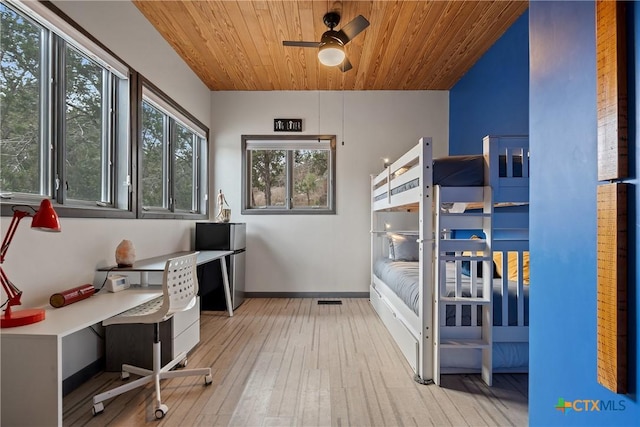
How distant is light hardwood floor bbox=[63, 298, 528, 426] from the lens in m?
1.69

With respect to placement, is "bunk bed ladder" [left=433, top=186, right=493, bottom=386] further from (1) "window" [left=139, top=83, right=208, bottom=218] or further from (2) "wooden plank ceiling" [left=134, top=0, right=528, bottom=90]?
(1) "window" [left=139, top=83, right=208, bottom=218]

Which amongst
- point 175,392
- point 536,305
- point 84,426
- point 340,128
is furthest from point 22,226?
point 340,128

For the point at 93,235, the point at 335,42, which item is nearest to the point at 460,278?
the point at 335,42

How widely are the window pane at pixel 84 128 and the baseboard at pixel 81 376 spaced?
1.14 meters

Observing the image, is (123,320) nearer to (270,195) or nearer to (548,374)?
(548,374)

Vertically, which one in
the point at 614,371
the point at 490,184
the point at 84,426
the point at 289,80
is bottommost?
the point at 84,426

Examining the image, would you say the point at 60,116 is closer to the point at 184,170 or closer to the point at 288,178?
the point at 184,170

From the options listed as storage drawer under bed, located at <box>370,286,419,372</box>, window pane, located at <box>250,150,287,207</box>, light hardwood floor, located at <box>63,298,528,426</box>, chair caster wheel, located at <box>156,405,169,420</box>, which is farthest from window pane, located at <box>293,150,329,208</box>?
chair caster wheel, located at <box>156,405,169,420</box>

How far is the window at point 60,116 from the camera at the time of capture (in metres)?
1.74

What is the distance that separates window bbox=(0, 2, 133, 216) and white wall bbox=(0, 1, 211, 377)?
0.45 feet

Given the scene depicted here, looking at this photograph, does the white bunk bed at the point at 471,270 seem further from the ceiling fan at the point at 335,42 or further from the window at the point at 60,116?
the window at the point at 60,116

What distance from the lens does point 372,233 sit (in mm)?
4055

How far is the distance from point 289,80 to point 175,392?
11.5ft

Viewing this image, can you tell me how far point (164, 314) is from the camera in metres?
1.80
